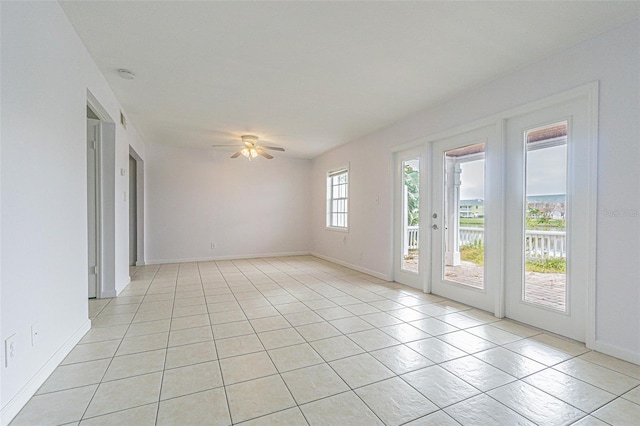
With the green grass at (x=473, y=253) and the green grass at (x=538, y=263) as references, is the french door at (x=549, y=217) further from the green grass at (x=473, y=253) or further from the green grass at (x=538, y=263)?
the green grass at (x=473, y=253)

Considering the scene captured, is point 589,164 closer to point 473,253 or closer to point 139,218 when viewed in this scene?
point 473,253

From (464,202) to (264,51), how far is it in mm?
2749

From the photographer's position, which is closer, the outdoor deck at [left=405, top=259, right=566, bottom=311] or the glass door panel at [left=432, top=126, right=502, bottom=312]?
the outdoor deck at [left=405, top=259, right=566, bottom=311]

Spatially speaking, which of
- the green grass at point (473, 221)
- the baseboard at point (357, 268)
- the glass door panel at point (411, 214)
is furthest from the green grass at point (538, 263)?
the baseboard at point (357, 268)

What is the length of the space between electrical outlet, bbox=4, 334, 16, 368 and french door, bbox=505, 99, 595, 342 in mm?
3851

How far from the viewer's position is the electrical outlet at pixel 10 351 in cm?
154

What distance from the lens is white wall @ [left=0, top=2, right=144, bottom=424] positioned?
1.58 m

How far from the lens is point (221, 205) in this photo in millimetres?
7043

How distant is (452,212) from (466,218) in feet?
0.70

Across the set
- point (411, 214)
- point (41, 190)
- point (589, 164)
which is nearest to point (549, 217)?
point (589, 164)

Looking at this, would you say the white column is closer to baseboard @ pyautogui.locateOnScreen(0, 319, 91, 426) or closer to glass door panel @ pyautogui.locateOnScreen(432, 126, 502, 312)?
glass door panel @ pyautogui.locateOnScreen(432, 126, 502, 312)

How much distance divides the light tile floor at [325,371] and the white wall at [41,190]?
0.82ft

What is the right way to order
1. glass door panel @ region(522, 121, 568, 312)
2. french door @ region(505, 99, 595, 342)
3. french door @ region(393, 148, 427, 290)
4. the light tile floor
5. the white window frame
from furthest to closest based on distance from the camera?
the white window frame, french door @ region(393, 148, 427, 290), glass door panel @ region(522, 121, 568, 312), french door @ region(505, 99, 595, 342), the light tile floor

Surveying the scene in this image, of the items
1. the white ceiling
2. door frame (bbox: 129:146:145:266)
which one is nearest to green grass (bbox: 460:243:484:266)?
the white ceiling
